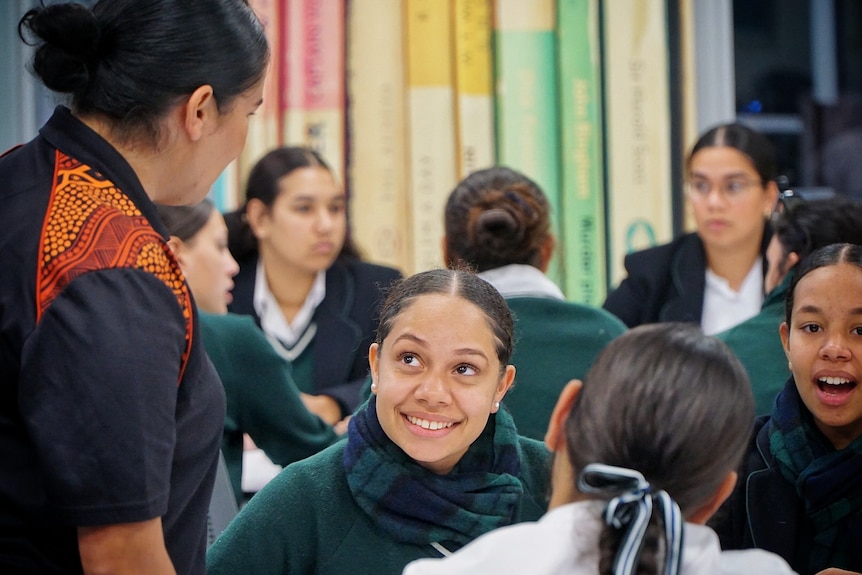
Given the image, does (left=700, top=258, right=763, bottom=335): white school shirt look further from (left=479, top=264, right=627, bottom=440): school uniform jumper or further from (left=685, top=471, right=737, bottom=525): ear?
(left=685, top=471, right=737, bottom=525): ear

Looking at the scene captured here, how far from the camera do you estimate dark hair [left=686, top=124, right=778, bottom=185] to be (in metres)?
3.19

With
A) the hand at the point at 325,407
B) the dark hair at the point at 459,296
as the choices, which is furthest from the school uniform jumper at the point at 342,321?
the dark hair at the point at 459,296

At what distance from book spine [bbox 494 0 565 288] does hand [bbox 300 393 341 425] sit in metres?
0.98

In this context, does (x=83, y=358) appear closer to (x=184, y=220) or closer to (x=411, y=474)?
(x=411, y=474)

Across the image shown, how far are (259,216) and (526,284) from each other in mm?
1114

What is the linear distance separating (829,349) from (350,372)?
4.90ft

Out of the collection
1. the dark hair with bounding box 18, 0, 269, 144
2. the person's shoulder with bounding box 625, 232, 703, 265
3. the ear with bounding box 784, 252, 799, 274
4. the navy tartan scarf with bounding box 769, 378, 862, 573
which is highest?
the dark hair with bounding box 18, 0, 269, 144

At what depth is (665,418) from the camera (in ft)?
3.90

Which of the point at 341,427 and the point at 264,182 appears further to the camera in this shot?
the point at 264,182

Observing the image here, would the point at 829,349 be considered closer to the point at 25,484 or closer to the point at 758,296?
the point at 25,484

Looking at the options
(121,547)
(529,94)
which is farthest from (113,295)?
(529,94)

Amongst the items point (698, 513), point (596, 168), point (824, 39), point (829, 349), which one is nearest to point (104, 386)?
point (698, 513)

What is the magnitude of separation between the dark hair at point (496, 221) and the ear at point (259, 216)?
81 cm

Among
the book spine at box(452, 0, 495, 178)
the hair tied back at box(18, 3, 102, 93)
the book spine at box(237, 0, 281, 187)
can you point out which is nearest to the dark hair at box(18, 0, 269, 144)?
the hair tied back at box(18, 3, 102, 93)
